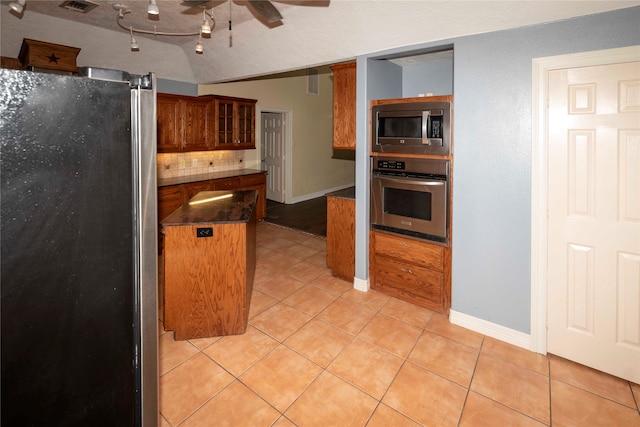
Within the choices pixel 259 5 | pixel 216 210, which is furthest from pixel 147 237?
pixel 216 210

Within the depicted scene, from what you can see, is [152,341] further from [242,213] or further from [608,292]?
[608,292]

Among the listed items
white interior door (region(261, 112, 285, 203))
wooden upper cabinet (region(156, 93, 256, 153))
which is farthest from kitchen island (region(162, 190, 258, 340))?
white interior door (region(261, 112, 285, 203))

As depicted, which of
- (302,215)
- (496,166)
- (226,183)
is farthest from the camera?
(302,215)

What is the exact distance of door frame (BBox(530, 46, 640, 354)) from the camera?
231 centimetres

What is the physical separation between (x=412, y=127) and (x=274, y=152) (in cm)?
546

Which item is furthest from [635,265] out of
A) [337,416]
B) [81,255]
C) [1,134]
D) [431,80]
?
[1,134]

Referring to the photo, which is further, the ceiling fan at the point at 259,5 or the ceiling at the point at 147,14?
the ceiling at the point at 147,14

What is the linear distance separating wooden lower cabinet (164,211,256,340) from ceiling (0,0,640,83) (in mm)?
1697

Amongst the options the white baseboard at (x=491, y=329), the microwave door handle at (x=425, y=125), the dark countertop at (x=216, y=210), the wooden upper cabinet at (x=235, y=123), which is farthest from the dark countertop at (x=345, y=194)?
the wooden upper cabinet at (x=235, y=123)

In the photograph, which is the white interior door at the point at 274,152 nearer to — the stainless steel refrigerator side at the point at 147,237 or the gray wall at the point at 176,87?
the gray wall at the point at 176,87

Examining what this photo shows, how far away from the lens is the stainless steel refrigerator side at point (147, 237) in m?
0.91

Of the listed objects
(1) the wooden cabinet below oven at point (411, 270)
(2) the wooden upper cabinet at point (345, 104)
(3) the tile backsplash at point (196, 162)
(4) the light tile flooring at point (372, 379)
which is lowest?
(4) the light tile flooring at point (372, 379)

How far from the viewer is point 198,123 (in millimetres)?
5477

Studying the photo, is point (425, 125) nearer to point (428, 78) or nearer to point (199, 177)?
point (428, 78)
